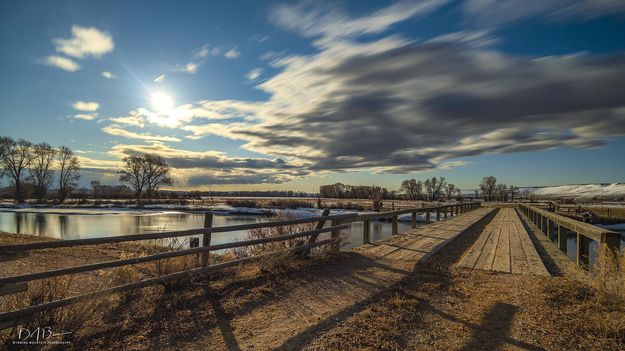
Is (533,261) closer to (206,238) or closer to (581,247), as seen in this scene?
(581,247)

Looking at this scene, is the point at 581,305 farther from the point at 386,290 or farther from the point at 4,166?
the point at 4,166

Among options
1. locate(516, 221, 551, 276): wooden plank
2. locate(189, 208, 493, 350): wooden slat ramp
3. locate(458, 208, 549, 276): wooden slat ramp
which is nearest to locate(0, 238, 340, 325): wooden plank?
locate(189, 208, 493, 350): wooden slat ramp

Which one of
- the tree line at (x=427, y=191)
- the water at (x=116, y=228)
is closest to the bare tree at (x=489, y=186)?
the tree line at (x=427, y=191)

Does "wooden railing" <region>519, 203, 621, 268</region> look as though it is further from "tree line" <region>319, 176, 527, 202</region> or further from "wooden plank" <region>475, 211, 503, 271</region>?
"tree line" <region>319, 176, 527, 202</region>

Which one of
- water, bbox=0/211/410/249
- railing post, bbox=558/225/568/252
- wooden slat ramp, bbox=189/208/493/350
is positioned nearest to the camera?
wooden slat ramp, bbox=189/208/493/350

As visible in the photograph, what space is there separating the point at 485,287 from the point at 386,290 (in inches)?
72.5

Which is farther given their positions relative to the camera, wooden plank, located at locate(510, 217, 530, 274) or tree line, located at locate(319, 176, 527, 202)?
tree line, located at locate(319, 176, 527, 202)

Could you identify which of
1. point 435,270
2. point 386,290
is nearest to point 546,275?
point 435,270

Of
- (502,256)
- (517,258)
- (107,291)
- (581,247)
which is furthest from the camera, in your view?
(502,256)

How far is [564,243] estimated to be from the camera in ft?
33.5
